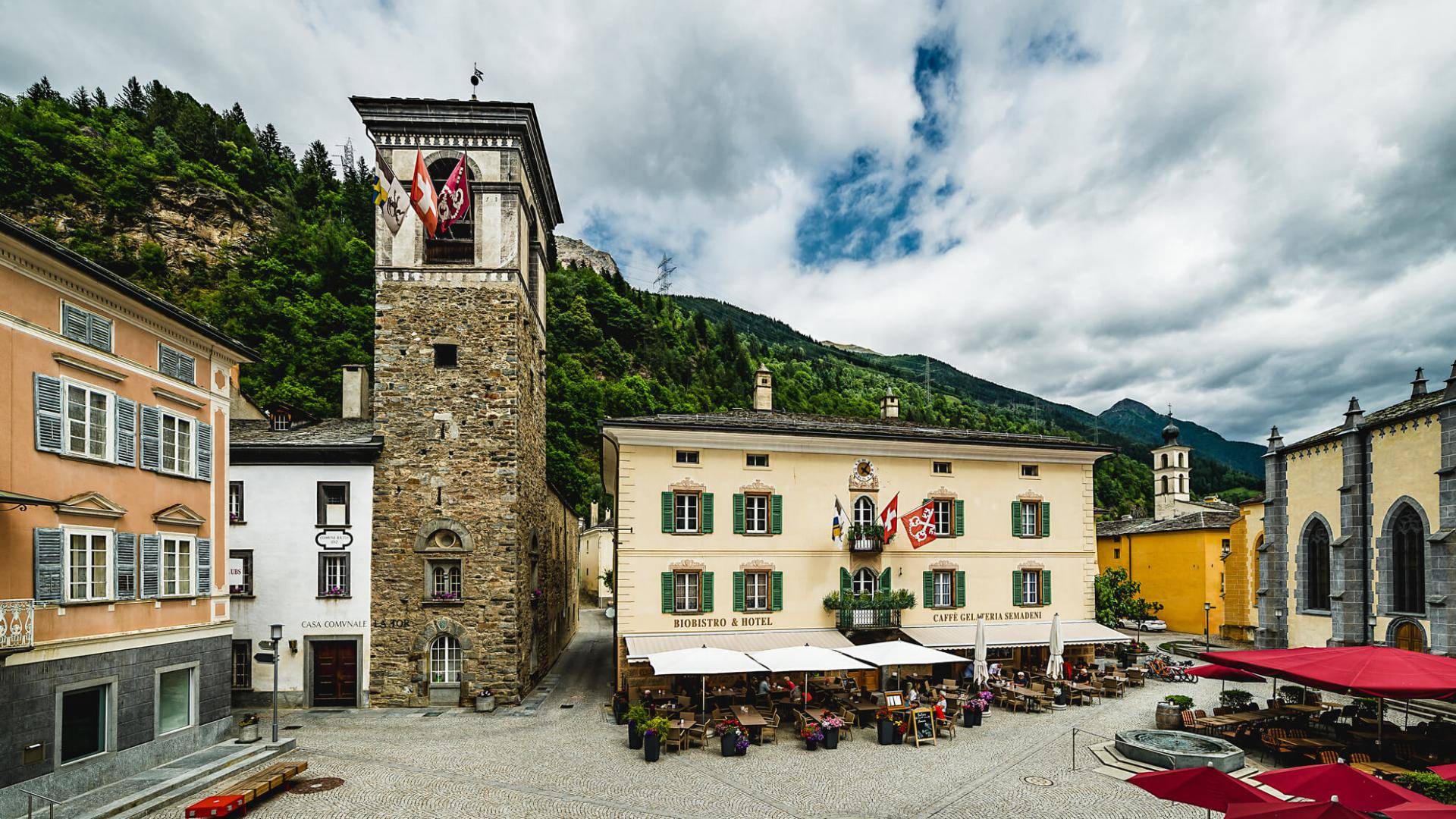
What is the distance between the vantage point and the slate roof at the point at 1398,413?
22.4 meters

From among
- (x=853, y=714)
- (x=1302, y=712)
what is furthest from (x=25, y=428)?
(x=1302, y=712)

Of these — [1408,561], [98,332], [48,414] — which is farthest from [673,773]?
[1408,561]

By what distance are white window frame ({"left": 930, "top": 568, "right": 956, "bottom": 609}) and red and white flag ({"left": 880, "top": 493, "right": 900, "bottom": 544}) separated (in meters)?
2.45

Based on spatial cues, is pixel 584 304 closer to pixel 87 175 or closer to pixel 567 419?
pixel 567 419

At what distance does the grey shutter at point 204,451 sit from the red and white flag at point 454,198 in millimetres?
8674

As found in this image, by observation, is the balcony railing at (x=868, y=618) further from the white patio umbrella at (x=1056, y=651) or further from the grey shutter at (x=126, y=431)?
the grey shutter at (x=126, y=431)

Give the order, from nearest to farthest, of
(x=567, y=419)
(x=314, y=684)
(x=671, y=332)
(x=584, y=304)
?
(x=314, y=684)
(x=567, y=419)
(x=584, y=304)
(x=671, y=332)

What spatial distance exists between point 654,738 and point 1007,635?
1414 centimetres

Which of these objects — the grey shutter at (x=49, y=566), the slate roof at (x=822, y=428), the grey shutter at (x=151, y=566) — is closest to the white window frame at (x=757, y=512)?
the slate roof at (x=822, y=428)

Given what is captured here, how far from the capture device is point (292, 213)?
61.3 meters

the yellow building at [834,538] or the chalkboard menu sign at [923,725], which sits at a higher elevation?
the yellow building at [834,538]

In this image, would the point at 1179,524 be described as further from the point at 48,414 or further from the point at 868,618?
the point at 48,414

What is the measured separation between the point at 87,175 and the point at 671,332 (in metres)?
61.2

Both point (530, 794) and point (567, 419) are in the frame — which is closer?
point (530, 794)
